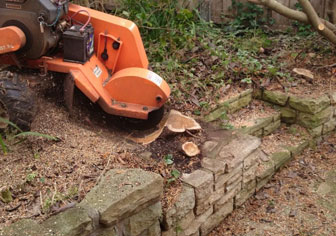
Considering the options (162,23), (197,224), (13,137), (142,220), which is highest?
(162,23)

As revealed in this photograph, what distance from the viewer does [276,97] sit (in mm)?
4629

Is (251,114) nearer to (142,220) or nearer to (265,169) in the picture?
(265,169)

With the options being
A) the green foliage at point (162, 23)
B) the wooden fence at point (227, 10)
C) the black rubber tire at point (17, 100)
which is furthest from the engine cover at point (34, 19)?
the wooden fence at point (227, 10)

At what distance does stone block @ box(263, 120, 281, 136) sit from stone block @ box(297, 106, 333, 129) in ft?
0.73

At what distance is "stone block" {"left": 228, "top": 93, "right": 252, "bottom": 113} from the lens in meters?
4.40

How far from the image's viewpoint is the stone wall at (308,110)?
14.7 feet

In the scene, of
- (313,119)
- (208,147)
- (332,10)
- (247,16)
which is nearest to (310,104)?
(313,119)

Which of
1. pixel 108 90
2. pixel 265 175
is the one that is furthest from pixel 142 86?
pixel 265 175

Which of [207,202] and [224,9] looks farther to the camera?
[224,9]

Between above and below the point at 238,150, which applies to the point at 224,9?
above

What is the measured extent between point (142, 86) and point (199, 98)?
105 cm

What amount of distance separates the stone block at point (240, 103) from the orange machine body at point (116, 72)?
121cm

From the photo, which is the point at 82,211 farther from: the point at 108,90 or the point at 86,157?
the point at 108,90

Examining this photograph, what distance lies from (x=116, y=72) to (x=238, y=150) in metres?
1.16
